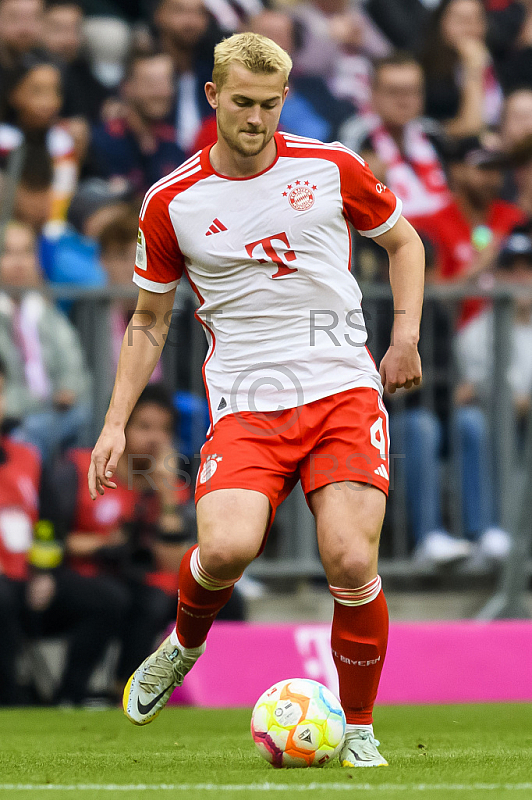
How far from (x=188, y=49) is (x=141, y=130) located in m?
0.98

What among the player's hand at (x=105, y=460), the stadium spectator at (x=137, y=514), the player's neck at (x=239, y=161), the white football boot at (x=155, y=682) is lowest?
the stadium spectator at (x=137, y=514)

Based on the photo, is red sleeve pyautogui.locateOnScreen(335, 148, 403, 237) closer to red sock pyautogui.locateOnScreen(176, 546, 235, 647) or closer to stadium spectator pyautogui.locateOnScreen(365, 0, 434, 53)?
red sock pyautogui.locateOnScreen(176, 546, 235, 647)

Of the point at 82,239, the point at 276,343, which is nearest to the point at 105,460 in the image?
the point at 276,343

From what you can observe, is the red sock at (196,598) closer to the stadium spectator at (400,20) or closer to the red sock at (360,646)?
the red sock at (360,646)

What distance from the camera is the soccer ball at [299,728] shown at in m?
4.24

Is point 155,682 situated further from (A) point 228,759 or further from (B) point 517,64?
(B) point 517,64

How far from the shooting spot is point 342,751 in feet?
14.5

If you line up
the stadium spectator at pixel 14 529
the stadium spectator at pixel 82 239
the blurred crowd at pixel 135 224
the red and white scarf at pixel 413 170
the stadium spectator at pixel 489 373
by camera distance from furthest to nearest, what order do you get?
the red and white scarf at pixel 413 170 < the stadium spectator at pixel 82 239 < the stadium spectator at pixel 489 373 < the blurred crowd at pixel 135 224 < the stadium spectator at pixel 14 529

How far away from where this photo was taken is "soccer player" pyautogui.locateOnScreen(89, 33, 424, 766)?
444cm

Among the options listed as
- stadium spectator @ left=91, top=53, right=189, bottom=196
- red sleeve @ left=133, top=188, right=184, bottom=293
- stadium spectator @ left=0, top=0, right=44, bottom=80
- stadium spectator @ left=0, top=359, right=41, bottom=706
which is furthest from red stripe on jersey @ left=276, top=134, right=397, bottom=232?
stadium spectator @ left=0, top=0, right=44, bottom=80

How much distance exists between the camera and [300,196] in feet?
15.3

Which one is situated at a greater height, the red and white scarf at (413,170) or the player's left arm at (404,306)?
the player's left arm at (404,306)

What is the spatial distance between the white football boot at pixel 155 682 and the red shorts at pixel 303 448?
30.0 inches

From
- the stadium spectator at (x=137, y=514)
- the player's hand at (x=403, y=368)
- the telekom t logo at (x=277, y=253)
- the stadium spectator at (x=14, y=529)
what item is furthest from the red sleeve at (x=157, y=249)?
the stadium spectator at (x=14, y=529)
